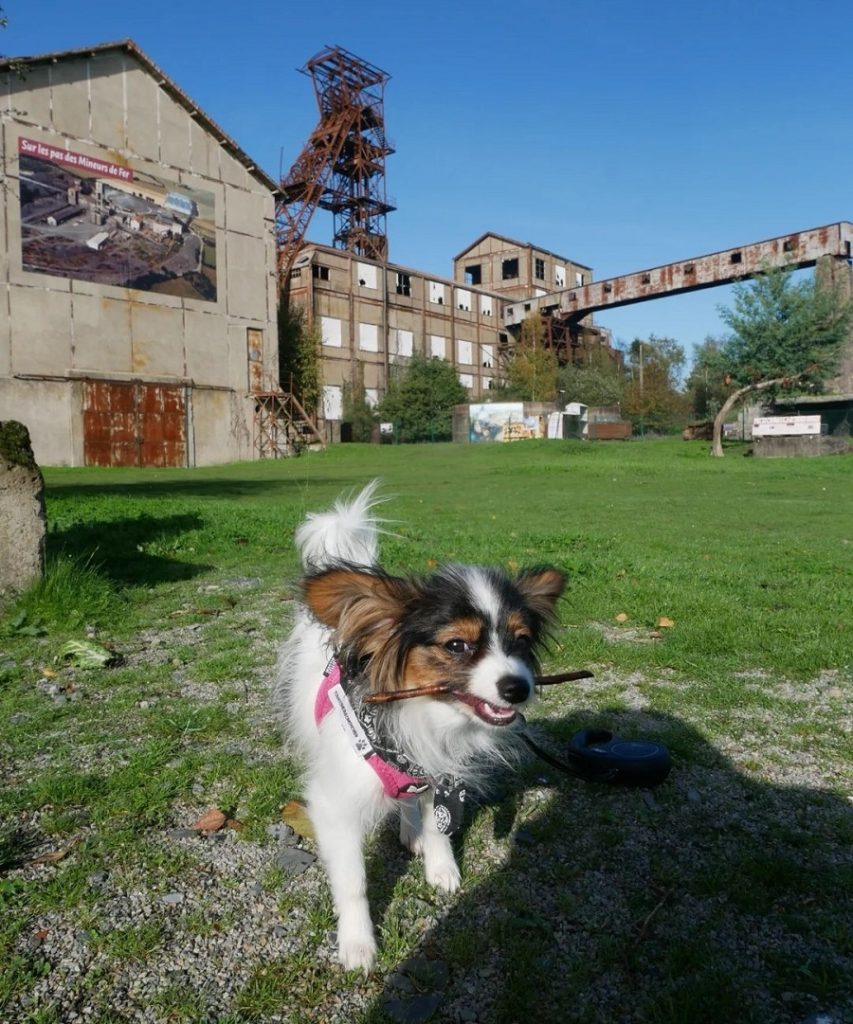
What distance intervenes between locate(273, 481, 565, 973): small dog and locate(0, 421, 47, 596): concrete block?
4.62 metres

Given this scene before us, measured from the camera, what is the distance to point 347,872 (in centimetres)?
268

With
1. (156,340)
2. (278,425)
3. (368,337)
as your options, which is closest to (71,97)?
(156,340)

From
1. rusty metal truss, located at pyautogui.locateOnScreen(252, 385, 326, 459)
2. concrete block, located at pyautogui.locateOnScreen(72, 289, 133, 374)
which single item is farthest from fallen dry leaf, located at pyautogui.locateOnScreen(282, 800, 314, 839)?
rusty metal truss, located at pyautogui.locateOnScreen(252, 385, 326, 459)

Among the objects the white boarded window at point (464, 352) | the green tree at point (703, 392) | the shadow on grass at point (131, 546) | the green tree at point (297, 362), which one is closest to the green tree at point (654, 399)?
the green tree at point (703, 392)

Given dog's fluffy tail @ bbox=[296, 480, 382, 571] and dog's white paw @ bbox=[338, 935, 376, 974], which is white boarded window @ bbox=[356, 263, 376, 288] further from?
dog's white paw @ bbox=[338, 935, 376, 974]

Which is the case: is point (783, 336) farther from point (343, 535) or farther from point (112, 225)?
point (343, 535)

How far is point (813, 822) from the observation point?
3.35 m

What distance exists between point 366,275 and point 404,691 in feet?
192

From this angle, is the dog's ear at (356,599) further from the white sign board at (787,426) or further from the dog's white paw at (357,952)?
the white sign board at (787,426)

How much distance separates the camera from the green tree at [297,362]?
4547cm

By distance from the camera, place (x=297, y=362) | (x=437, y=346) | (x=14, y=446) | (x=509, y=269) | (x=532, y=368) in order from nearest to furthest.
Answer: (x=14, y=446)
(x=297, y=362)
(x=532, y=368)
(x=437, y=346)
(x=509, y=269)

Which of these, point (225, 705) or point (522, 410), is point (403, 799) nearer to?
point (225, 705)

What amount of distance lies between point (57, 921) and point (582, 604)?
17.9 ft

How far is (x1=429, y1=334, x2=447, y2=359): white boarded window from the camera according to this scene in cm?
6400
